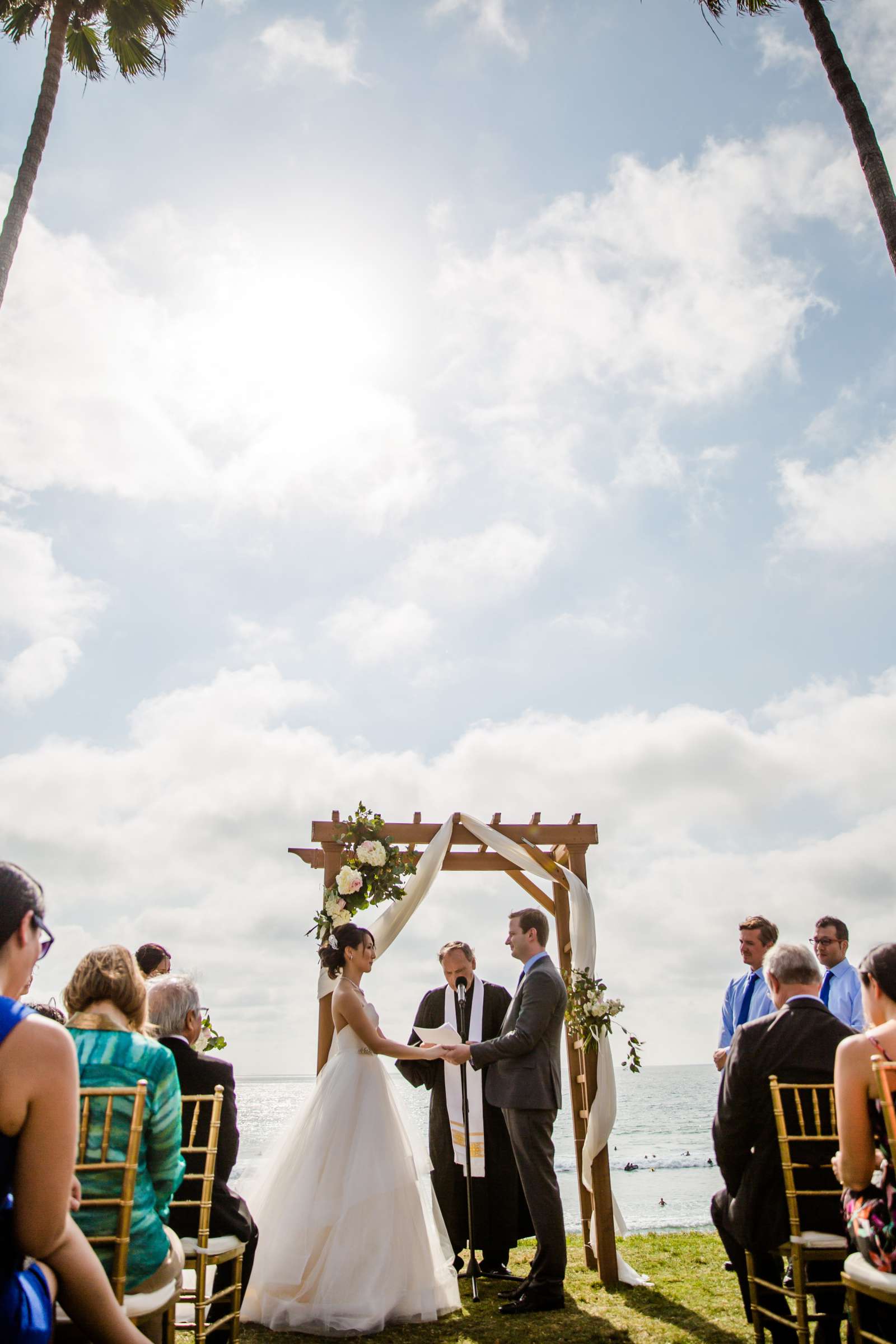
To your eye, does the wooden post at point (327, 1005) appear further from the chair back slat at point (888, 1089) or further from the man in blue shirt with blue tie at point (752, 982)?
the chair back slat at point (888, 1089)

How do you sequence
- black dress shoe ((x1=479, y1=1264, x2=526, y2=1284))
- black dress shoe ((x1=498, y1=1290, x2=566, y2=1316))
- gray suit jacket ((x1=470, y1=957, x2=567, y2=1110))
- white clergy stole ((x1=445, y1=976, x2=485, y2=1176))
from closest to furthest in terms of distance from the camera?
black dress shoe ((x1=498, y1=1290, x2=566, y2=1316))
gray suit jacket ((x1=470, y1=957, x2=567, y2=1110))
black dress shoe ((x1=479, y1=1264, x2=526, y2=1284))
white clergy stole ((x1=445, y1=976, x2=485, y2=1176))

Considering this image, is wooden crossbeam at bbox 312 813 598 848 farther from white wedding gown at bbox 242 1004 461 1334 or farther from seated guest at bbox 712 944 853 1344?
seated guest at bbox 712 944 853 1344

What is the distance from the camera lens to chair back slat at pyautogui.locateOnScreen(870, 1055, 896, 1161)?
2.83 meters

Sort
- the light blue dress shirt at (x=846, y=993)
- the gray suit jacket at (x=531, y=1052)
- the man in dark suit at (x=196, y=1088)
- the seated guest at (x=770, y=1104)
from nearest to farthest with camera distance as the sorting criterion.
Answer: the seated guest at (x=770, y=1104) → the man in dark suit at (x=196, y=1088) → the gray suit jacket at (x=531, y=1052) → the light blue dress shirt at (x=846, y=993)

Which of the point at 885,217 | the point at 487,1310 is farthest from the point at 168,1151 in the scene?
the point at 885,217

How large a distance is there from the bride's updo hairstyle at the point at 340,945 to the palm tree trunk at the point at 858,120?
601cm

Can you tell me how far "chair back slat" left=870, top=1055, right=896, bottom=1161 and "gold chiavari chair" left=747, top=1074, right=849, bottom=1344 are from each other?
0.86 meters

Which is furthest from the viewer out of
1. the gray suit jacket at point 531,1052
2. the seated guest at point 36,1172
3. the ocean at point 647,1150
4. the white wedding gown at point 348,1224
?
the ocean at point 647,1150

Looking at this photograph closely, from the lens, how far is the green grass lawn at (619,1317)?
4.82 metres

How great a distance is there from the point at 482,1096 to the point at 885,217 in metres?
7.35

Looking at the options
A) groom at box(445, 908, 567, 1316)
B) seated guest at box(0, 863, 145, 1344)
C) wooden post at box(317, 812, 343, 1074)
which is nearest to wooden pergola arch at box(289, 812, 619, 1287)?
wooden post at box(317, 812, 343, 1074)

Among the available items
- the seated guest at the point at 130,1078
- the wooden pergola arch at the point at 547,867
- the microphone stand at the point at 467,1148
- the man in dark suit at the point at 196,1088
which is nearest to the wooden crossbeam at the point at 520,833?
the wooden pergola arch at the point at 547,867

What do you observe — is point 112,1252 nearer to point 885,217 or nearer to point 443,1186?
point 443,1186

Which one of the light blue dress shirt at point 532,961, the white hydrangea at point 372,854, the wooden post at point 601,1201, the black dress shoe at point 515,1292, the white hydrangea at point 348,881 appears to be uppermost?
the white hydrangea at point 372,854
